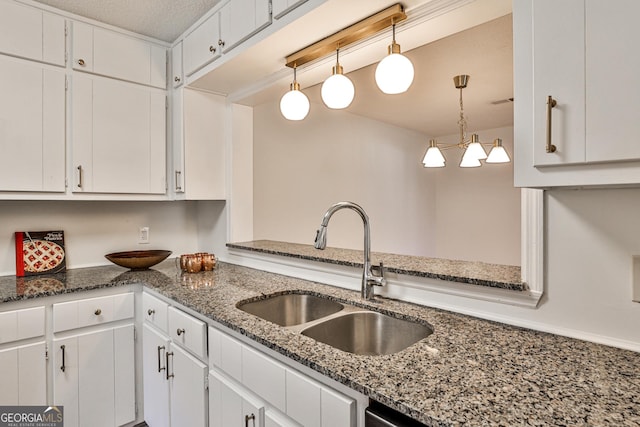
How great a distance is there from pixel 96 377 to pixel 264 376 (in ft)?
4.26

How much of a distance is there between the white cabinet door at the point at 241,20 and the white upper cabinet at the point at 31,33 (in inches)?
37.8

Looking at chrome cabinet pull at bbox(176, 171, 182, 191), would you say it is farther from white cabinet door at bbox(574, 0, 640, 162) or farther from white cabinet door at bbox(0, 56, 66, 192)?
white cabinet door at bbox(574, 0, 640, 162)

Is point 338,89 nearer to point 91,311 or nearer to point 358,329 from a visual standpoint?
point 358,329

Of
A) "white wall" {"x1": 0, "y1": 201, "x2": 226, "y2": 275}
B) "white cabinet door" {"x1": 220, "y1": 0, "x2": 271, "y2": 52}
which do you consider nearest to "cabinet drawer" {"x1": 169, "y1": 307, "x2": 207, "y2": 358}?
"white wall" {"x1": 0, "y1": 201, "x2": 226, "y2": 275}

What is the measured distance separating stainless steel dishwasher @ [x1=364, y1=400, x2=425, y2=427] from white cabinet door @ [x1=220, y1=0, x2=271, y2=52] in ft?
5.03

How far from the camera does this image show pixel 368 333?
1392 mm

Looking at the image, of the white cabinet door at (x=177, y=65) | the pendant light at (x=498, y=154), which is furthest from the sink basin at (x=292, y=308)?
the pendant light at (x=498, y=154)

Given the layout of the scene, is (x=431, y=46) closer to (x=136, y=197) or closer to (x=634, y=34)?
(x=634, y=34)

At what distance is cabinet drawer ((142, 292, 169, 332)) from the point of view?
1.74 metres

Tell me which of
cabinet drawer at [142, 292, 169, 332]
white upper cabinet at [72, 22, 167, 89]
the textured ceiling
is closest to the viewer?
cabinet drawer at [142, 292, 169, 332]

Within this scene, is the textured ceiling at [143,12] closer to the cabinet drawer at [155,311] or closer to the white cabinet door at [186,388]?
the cabinet drawer at [155,311]

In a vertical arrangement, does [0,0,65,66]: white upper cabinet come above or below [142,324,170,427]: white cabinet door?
above

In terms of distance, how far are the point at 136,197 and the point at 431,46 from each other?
7.17 feet

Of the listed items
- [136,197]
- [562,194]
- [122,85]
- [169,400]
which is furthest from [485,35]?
[169,400]
